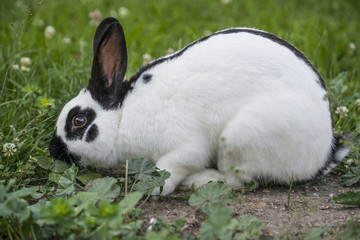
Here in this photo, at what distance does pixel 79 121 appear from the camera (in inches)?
142

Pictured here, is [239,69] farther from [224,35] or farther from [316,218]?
[316,218]

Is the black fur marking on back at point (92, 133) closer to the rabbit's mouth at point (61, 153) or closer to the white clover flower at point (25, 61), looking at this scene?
the rabbit's mouth at point (61, 153)

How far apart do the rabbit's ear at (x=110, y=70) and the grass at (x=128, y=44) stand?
48cm

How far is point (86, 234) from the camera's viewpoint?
100 inches

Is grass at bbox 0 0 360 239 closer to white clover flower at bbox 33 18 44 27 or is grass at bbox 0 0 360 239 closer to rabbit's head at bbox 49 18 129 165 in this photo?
white clover flower at bbox 33 18 44 27

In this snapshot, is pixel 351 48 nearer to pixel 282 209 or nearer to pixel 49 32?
pixel 282 209

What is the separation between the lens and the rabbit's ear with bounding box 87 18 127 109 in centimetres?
360

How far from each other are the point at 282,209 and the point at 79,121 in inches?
57.7

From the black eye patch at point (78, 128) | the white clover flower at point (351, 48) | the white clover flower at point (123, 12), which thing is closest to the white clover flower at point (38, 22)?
the white clover flower at point (123, 12)

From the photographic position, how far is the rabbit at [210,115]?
10.9 ft

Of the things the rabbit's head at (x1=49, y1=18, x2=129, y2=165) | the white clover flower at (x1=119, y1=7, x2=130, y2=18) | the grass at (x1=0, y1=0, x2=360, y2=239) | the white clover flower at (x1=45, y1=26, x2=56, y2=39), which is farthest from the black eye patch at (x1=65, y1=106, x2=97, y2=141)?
the white clover flower at (x1=119, y1=7, x2=130, y2=18)

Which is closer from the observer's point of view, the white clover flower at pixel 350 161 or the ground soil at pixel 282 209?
the ground soil at pixel 282 209

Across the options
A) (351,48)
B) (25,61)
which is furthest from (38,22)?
(351,48)

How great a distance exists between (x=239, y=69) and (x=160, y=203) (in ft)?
3.28
